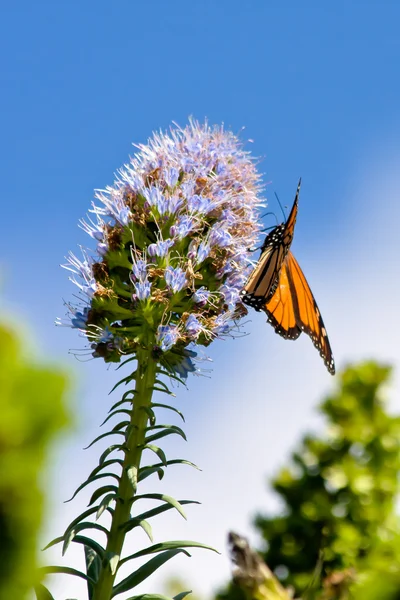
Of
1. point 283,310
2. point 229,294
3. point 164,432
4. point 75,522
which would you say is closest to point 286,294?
point 283,310

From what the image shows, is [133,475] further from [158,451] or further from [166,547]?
[166,547]

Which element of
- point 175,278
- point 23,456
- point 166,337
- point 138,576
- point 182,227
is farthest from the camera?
point 182,227

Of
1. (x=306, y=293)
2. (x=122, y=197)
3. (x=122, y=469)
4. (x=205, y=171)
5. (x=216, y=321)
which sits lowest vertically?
(x=122, y=469)

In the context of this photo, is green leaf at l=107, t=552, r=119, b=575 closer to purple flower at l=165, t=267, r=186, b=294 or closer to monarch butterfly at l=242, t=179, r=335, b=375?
purple flower at l=165, t=267, r=186, b=294

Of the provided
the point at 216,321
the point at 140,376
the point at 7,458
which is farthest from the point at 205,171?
the point at 7,458

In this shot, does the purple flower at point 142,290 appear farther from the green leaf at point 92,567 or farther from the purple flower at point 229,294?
the green leaf at point 92,567

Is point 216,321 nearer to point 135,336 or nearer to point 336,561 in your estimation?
point 135,336
